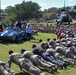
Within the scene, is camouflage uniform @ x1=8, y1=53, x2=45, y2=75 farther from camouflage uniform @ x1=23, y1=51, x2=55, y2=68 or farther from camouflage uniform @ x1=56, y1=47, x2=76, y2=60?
camouflage uniform @ x1=56, y1=47, x2=76, y2=60

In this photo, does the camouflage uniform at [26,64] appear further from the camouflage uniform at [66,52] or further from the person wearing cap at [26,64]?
the camouflage uniform at [66,52]

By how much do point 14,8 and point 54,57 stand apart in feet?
288

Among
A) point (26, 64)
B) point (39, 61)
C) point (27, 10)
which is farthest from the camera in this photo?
point (27, 10)

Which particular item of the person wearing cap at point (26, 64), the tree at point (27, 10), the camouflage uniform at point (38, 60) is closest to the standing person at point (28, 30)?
the camouflage uniform at point (38, 60)

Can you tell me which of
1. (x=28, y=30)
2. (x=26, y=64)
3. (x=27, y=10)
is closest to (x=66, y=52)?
(x=26, y=64)

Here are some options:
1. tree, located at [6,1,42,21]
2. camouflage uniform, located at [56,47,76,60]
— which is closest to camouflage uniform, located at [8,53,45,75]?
camouflage uniform, located at [56,47,76,60]

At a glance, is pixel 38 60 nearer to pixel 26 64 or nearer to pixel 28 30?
pixel 26 64

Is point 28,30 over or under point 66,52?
over

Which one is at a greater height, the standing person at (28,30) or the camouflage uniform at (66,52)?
the standing person at (28,30)

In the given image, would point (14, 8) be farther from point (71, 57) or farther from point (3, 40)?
point (71, 57)

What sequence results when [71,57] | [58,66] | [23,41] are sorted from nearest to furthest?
[58,66], [71,57], [23,41]

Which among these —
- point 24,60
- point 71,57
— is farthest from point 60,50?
point 24,60

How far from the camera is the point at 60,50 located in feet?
43.9

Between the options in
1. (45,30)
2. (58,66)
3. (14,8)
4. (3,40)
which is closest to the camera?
(58,66)
